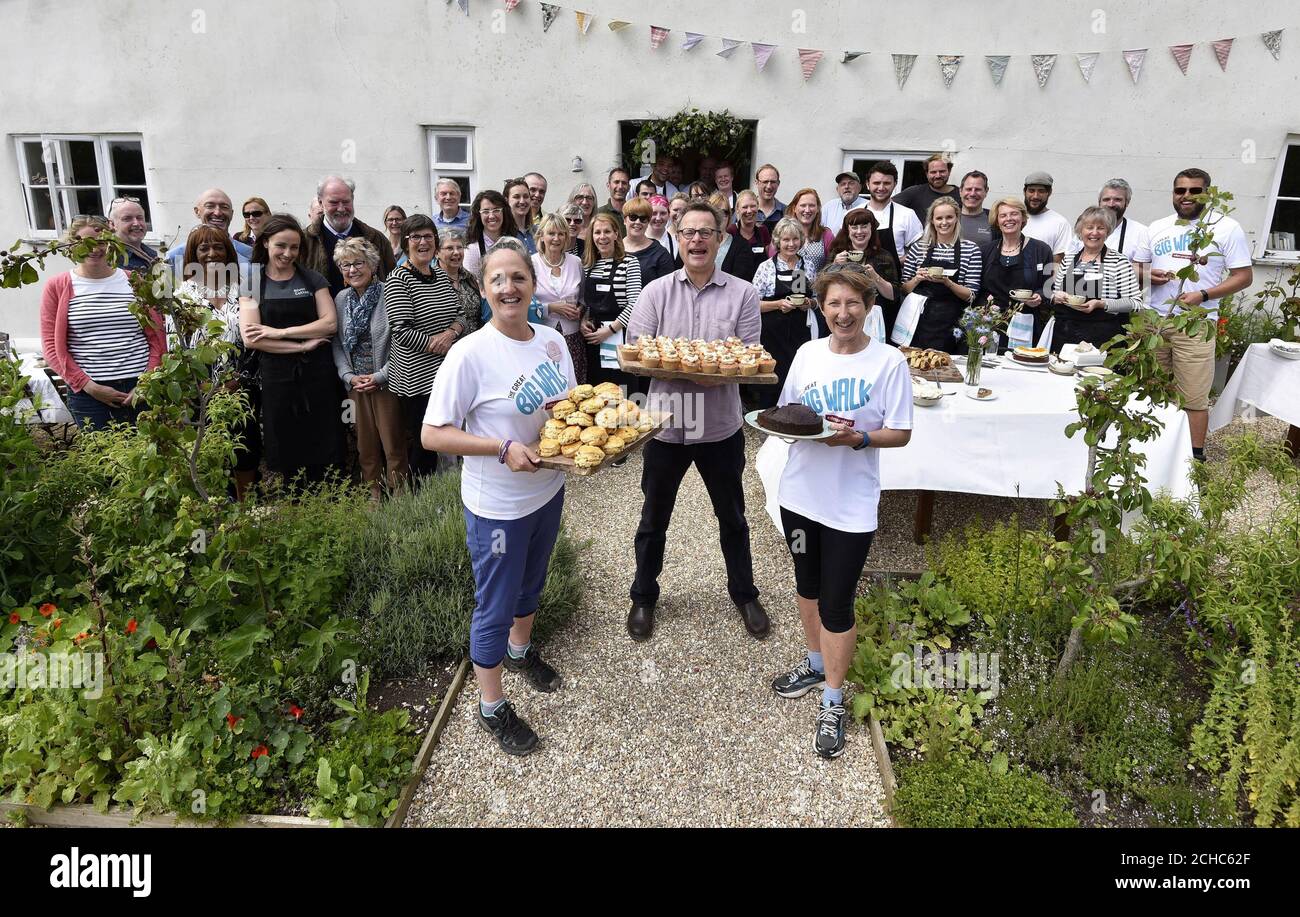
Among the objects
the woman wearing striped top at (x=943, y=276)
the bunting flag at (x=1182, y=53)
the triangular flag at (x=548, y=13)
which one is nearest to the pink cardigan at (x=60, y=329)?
the woman wearing striped top at (x=943, y=276)

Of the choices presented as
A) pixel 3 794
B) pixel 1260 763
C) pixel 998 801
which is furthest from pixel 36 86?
pixel 1260 763

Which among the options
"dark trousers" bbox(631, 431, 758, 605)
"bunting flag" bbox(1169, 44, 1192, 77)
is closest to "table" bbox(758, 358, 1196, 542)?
"dark trousers" bbox(631, 431, 758, 605)

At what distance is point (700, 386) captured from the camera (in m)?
3.87

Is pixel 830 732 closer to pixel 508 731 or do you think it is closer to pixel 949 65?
pixel 508 731

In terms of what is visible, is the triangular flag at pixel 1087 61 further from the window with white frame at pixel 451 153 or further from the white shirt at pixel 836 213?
the window with white frame at pixel 451 153

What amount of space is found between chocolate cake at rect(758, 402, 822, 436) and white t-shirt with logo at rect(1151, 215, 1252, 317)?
16.4 ft

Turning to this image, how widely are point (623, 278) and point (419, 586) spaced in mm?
3031

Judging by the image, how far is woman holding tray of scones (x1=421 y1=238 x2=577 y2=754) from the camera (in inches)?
114

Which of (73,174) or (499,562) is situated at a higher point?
(73,174)

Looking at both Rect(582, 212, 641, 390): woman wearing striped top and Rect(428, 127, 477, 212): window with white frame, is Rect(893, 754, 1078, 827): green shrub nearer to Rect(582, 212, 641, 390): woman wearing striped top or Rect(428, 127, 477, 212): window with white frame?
Rect(582, 212, 641, 390): woman wearing striped top

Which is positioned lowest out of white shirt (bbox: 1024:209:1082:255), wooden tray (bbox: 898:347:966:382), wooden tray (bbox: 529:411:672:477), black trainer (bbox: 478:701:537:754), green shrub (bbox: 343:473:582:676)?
black trainer (bbox: 478:701:537:754)

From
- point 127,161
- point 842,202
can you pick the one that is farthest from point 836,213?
point 127,161

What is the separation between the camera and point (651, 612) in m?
4.32
